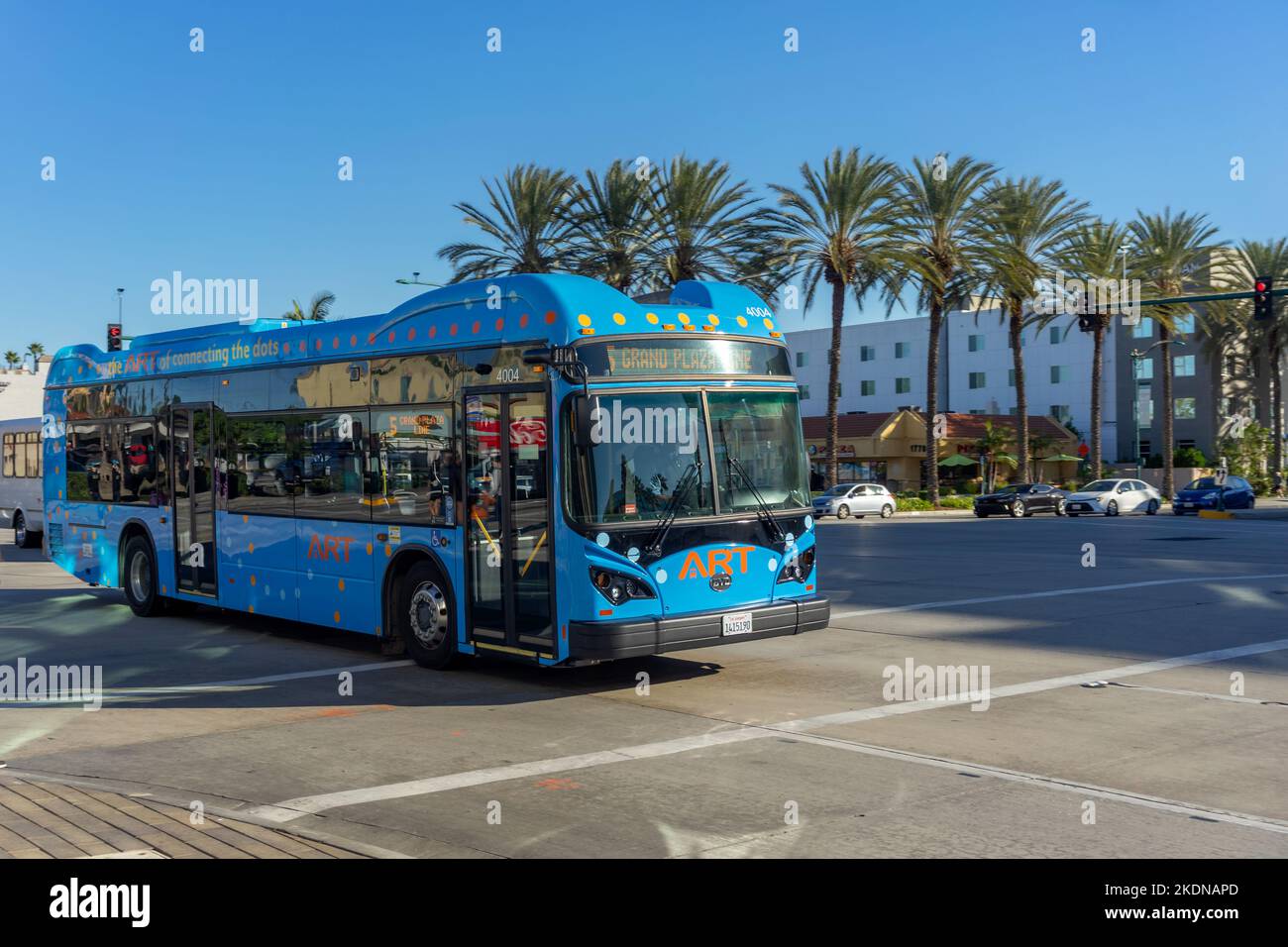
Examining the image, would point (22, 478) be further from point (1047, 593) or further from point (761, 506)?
point (761, 506)

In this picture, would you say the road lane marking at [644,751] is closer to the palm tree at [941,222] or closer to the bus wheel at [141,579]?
the bus wheel at [141,579]

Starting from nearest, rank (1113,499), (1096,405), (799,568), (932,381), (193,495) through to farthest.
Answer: (799,568) < (193,495) < (1113,499) < (932,381) < (1096,405)

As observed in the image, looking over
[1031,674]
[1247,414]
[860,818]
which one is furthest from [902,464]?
[860,818]

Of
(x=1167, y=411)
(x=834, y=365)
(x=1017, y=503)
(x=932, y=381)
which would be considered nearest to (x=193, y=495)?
(x=834, y=365)

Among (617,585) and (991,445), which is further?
(991,445)

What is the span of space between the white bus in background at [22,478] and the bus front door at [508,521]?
23962 millimetres

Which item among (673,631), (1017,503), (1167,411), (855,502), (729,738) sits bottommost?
(1017,503)

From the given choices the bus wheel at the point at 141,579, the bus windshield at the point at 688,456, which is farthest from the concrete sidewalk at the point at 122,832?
the bus wheel at the point at 141,579

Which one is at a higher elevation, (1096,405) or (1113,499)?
(1096,405)

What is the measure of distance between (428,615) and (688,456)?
3.05 m

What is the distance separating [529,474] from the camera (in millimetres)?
10289

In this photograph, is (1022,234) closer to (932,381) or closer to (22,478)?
(932,381)

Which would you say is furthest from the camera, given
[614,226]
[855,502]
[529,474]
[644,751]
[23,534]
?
[855,502]
